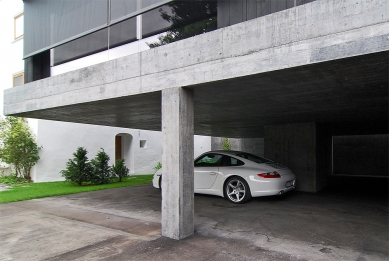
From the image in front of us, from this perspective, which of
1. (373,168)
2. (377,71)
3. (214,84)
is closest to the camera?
(377,71)

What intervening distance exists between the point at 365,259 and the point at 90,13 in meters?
6.50

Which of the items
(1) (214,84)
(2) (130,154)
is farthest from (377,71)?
(2) (130,154)

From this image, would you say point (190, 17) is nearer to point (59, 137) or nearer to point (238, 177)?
point (238, 177)

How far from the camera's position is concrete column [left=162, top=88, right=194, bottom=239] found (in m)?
4.64

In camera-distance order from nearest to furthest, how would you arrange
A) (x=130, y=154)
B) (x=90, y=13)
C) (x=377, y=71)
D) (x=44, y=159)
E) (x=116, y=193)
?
(x=377, y=71), (x=90, y=13), (x=116, y=193), (x=44, y=159), (x=130, y=154)

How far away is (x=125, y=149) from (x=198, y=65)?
542 inches

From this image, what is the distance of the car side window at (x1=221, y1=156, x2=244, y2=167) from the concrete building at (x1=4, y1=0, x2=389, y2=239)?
1.32 meters

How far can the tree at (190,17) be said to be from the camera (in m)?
5.73

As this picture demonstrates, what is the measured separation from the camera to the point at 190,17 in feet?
19.3

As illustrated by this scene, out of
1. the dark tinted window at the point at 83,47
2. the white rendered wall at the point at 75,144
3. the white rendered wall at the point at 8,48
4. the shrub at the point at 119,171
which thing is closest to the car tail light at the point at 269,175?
the dark tinted window at the point at 83,47

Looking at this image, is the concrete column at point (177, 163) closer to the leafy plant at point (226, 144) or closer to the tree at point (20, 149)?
the tree at point (20, 149)

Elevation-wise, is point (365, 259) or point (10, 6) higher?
point (10, 6)

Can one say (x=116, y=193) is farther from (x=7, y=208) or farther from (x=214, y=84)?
(x=214, y=84)

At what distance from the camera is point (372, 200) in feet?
25.7
